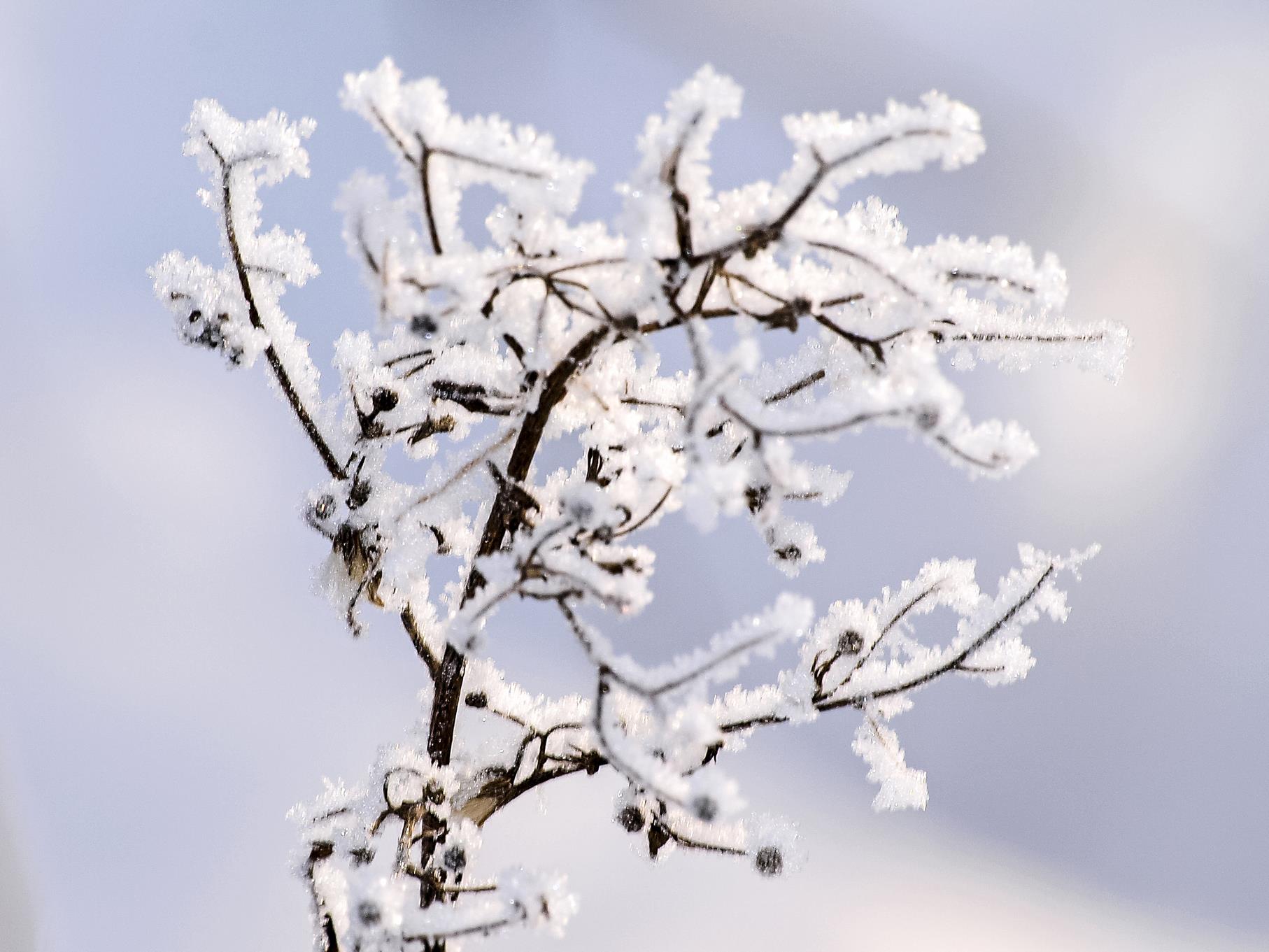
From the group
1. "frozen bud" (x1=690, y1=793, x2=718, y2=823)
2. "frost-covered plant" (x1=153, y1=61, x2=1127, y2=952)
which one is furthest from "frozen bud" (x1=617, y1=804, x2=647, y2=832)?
"frozen bud" (x1=690, y1=793, x2=718, y2=823)

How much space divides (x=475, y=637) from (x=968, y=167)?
65 centimetres

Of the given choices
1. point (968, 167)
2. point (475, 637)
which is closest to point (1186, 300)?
point (968, 167)

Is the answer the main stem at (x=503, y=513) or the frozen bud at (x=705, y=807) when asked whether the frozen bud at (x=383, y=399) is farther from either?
the frozen bud at (x=705, y=807)

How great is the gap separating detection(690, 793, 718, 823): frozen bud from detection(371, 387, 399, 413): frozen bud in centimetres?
16

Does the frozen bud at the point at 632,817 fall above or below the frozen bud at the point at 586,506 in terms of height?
below

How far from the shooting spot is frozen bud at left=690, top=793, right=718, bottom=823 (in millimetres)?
227

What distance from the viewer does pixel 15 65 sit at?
0.66m

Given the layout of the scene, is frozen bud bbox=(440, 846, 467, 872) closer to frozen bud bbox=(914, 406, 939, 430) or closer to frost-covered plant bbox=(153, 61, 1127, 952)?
frost-covered plant bbox=(153, 61, 1127, 952)

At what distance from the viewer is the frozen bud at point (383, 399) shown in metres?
0.31

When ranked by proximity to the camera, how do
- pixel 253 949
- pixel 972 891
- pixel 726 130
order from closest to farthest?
pixel 253 949
pixel 972 891
pixel 726 130

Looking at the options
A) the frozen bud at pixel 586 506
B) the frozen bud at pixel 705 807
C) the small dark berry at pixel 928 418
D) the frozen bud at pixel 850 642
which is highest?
the frozen bud at pixel 586 506

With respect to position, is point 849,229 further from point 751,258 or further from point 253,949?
point 253,949

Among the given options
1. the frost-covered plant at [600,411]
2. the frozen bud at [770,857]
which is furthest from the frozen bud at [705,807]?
the frozen bud at [770,857]

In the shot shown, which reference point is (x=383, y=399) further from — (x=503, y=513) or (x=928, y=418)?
(x=928, y=418)
